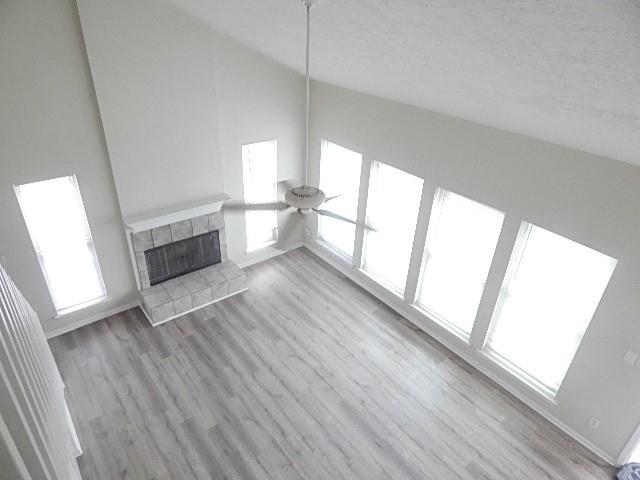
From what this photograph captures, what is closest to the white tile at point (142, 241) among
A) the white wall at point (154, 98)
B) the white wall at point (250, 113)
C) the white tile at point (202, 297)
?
the white wall at point (154, 98)

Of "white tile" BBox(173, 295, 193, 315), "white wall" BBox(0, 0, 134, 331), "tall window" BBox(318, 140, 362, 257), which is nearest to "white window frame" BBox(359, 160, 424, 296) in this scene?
"tall window" BBox(318, 140, 362, 257)

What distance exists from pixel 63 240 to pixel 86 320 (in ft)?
4.54

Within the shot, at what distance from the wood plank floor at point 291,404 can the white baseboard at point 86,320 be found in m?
0.11

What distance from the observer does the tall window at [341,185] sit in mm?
7285

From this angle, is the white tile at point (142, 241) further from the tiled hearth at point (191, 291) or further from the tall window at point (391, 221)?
the tall window at point (391, 221)

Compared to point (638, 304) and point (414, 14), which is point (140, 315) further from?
point (638, 304)

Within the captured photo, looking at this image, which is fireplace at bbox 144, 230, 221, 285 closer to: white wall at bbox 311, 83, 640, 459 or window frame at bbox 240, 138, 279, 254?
window frame at bbox 240, 138, 279, 254

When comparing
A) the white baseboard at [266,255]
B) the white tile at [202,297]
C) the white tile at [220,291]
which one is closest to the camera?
the white tile at [202,297]

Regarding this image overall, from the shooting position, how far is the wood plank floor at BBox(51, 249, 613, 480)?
466 cm

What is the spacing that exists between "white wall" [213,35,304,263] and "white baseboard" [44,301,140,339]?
78.1 inches

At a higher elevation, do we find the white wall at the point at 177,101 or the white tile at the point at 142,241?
the white wall at the point at 177,101

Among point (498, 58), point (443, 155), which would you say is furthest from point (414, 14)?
point (443, 155)

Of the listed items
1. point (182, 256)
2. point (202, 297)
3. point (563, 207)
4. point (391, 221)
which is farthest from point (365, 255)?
point (563, 207)

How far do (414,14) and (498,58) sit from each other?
0.62 meters
